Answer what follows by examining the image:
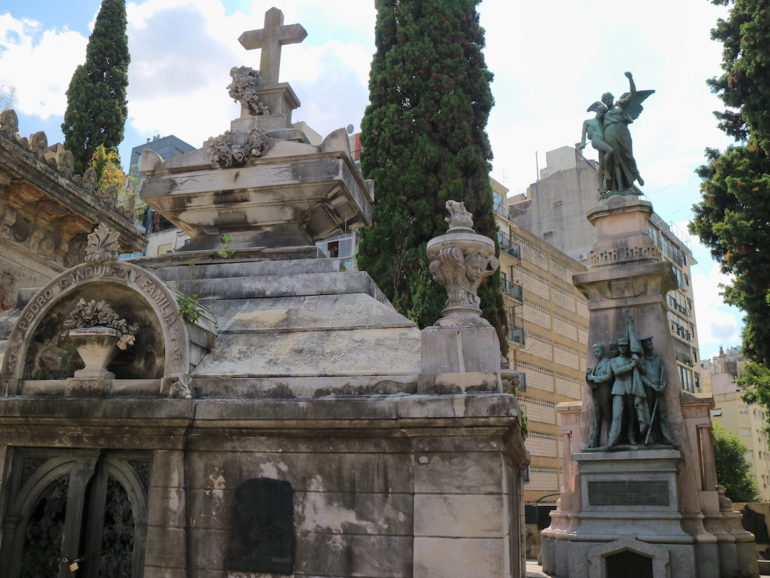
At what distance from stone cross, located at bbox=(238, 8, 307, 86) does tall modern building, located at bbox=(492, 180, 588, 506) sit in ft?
82.2

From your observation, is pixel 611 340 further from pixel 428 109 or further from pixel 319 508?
pixel 319 508

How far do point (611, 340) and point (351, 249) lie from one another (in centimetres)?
1548

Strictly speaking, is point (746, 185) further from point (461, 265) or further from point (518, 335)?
point (518, 335)

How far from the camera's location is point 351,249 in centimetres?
2894

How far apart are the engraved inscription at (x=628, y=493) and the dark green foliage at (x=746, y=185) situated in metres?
7.49

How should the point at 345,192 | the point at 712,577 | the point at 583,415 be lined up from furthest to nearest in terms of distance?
→ the point at 583,415 → the point at 712,577 → the point at 345,192

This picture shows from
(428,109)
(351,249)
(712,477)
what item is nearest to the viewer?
(712,477)

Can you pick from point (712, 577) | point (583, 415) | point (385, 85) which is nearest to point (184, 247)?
point (583, 415)

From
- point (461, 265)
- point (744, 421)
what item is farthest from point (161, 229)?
point (744, 421)

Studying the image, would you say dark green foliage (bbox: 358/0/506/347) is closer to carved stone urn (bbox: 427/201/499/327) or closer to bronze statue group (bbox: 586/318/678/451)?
bronze statue group (bbox: 586/318/678/451)

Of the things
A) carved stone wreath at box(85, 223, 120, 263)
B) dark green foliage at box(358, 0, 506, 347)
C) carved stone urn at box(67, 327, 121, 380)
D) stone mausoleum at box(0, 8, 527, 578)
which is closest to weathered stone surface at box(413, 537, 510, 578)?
stone mausoleum at box(0, 8, 527, 578)

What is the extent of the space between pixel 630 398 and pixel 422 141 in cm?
832

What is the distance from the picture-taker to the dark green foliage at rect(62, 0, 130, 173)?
20750 millimetres

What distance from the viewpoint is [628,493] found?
13.6 metres
